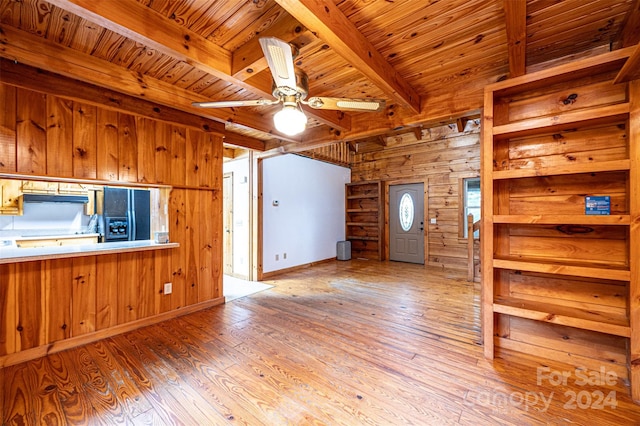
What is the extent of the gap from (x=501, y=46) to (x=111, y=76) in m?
3.27

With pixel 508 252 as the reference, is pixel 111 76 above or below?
above

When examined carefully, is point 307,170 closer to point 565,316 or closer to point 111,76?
point 111,76

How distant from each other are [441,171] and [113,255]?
607cm

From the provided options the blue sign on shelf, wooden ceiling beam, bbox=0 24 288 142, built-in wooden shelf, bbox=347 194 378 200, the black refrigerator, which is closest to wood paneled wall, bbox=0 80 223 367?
wooden ceiling beam, bbox=0 24 288 142

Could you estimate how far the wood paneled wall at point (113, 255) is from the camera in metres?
2.14

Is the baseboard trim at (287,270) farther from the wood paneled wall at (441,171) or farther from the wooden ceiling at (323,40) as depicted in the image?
the wooden ceiling at (323,40)

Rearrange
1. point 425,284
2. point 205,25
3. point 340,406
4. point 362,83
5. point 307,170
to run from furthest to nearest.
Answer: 1. point 307,170
2. point 425,284
3. point 362,83
4. point 205,25
5. point 340,406

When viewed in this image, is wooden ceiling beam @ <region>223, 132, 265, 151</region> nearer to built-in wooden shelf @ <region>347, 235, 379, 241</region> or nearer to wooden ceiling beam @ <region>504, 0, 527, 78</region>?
wooden ceiling beam @ <region>504, 0, 527, 78</region>

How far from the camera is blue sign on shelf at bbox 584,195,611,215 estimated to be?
1910 mm

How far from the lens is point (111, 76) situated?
2211mm

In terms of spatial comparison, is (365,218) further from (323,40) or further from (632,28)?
(323,40)

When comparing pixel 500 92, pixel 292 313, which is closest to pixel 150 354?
pixel 292 313

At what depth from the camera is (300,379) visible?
1.92 metres

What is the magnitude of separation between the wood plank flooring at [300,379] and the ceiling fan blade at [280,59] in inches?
85.3
